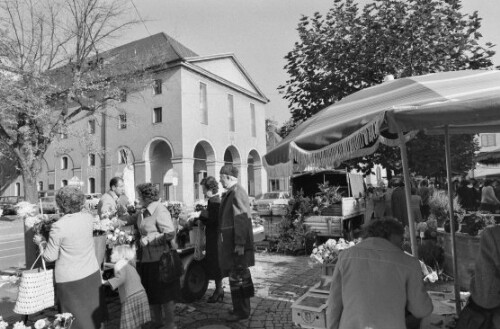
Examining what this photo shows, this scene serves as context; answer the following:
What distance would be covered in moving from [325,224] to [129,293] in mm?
6300

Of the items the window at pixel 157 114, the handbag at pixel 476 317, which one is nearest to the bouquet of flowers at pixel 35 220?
the handbag at pixel 476 317

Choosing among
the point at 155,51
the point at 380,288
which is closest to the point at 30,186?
the point at 155,51

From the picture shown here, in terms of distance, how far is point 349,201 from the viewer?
9898 millimetres

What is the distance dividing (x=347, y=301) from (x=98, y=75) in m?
19.9

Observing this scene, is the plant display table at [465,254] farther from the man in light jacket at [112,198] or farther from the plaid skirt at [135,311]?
the man in light jacket at [112,198]

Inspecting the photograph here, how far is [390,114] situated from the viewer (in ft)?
8.48

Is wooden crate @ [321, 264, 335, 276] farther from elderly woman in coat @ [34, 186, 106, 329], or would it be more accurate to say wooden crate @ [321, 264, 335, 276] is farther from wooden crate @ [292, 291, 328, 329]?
elderly woman in coat @ [34, 186, 106, 329]

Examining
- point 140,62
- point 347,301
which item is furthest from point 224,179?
point 140,62

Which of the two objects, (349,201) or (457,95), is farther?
(349,201)

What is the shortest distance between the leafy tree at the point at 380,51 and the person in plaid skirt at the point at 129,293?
5.21 meters

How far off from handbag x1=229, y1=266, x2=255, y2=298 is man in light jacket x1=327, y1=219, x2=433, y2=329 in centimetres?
239

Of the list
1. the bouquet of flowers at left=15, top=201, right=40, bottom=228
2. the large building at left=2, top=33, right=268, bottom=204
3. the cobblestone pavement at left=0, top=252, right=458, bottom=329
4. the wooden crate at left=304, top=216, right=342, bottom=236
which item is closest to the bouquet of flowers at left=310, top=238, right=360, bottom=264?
the cobblestone pavement at left=0, top=252, right=458, bottom=329

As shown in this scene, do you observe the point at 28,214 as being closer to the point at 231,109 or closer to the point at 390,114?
the point at 390,114

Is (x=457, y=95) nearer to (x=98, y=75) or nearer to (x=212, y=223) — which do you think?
(x=212, y=223)
